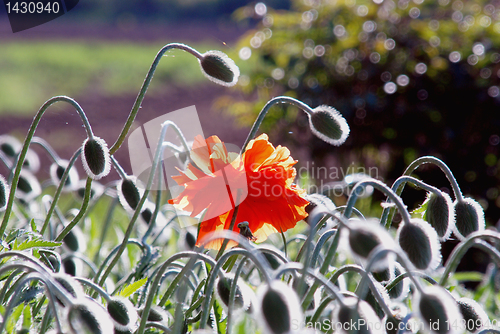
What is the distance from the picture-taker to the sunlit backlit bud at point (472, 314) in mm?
774

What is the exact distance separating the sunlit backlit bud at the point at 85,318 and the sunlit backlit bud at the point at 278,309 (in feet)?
0.61

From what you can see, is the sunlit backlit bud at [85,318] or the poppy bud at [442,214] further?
the poppy bud at [442,214]

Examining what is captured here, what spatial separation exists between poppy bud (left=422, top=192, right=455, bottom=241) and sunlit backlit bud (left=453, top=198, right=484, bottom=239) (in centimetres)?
4

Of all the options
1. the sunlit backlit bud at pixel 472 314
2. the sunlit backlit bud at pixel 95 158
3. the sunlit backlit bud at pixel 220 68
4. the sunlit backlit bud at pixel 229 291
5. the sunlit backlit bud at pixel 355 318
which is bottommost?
the sunlit backlit bud at pixel 472 314

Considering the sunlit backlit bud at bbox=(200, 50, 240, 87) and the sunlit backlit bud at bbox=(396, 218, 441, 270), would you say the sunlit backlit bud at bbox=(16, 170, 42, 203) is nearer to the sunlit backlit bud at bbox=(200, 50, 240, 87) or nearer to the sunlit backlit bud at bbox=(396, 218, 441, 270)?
the sunlit backlit bud at bbox=(200, 50, 240, 87)

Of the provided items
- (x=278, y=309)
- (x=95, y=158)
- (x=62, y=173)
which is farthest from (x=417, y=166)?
(x=62, y=173)

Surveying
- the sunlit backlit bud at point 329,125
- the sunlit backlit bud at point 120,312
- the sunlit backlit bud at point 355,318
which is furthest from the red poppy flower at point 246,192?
the sunlit backlit bud at point 355,318

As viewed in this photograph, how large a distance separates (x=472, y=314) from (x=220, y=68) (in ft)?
2.02

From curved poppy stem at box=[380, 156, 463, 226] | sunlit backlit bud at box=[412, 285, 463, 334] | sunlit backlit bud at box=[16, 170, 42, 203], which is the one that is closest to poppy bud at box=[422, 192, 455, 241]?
curved poppy stem at box=[380, 156, 463, 226]

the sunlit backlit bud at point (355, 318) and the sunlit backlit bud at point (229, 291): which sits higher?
the sunlit backlit bud at point (355, 318)

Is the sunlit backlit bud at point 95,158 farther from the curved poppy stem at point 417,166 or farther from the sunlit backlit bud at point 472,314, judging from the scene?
the sunlit backlit bud at point 472,314

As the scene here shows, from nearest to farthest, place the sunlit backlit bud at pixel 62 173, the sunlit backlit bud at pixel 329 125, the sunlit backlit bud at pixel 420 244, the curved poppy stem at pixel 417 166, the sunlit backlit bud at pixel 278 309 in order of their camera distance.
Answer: the sunlit backlit bud at pixel 278 309 < the sunlit backlit bud at pixel 420 244 < the curved poppy stem at pixel 417 166 < the sunlit backlit bud at pixel 329 125 < the sunlit backlit bud at pixel 62 173

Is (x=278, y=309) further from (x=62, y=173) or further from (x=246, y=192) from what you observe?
(x=62, y=173)

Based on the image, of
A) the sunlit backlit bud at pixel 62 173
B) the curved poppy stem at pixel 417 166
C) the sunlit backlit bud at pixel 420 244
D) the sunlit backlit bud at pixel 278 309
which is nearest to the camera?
the sunlit backlit bud at pixel 278 309
